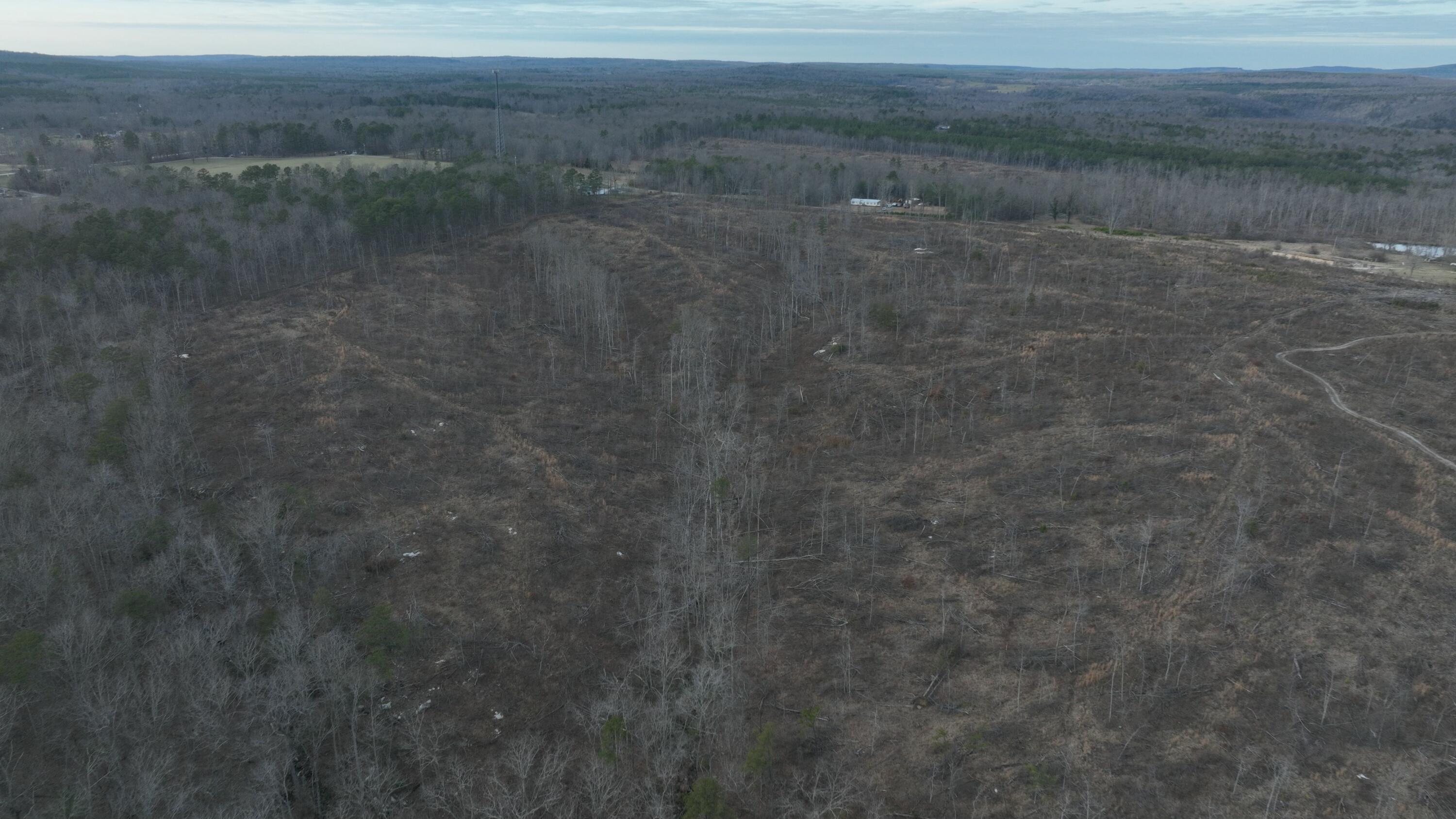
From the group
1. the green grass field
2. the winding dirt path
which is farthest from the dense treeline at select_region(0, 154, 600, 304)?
the winding dirt path

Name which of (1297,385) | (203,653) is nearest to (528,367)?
(203,653)

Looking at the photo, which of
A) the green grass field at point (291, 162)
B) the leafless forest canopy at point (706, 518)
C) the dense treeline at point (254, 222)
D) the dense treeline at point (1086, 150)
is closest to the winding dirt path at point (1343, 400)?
the leafless forest canopy at point (706, 518)

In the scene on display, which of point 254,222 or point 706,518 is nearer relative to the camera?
point 706,518

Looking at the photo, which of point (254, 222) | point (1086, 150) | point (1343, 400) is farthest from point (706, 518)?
point (1086, 150)

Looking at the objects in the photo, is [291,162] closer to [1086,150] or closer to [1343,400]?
[1086,150]

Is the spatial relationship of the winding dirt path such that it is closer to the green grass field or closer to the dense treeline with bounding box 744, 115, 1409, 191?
the dense treeline with bounding box 744, 115, 1409, 191
